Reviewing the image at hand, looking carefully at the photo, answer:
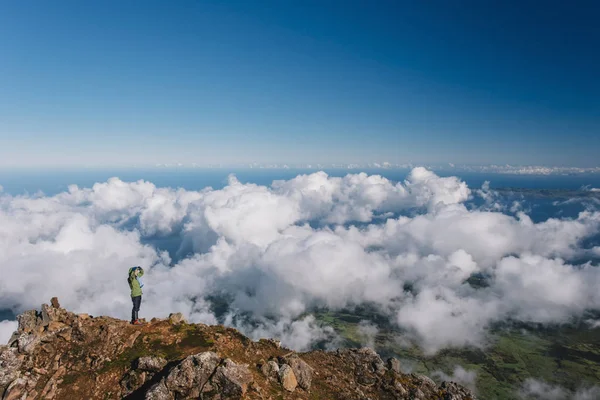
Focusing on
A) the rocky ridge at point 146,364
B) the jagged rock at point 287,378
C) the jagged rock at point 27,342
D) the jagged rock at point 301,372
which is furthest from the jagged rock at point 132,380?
the jagged rock at point 301,372

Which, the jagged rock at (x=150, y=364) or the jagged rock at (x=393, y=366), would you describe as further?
the jagged rock at (x=393, y=366)

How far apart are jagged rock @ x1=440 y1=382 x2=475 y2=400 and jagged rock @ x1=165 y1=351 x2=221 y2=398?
4201 cm

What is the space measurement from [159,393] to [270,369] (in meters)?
12.8

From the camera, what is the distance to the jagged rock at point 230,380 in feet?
98.3

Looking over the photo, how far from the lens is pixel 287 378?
36250 millimetres

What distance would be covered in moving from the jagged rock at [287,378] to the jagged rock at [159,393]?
1256cm

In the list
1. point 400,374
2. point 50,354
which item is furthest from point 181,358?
point 400,374

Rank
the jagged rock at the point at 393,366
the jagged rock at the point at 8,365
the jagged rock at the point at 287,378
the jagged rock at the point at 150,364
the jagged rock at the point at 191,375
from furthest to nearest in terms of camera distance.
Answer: the jagged rock at the point at 393,366 < the jagged rock at the point at 287,378 < the jagged rock at the point at 150,364 < the jagged rock at the point at 191,375 < the jagged rock at the point at 8,365

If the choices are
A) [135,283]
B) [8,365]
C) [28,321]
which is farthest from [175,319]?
[28,321]

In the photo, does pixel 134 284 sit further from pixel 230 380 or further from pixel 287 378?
pixel 287 378

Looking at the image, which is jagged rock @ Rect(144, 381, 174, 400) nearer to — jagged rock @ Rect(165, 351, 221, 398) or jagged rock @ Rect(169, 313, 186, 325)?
jagged rock @ Rect(165, 351, 221, 398)

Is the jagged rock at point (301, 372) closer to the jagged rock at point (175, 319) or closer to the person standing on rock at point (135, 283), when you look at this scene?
the jagged rock at point (175, 319)

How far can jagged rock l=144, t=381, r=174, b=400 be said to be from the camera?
28.9m

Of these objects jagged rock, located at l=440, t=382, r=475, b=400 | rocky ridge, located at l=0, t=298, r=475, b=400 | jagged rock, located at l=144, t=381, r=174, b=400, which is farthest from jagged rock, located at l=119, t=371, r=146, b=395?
A: jagged rock, located at l=440, t=382, r=475, b=400
